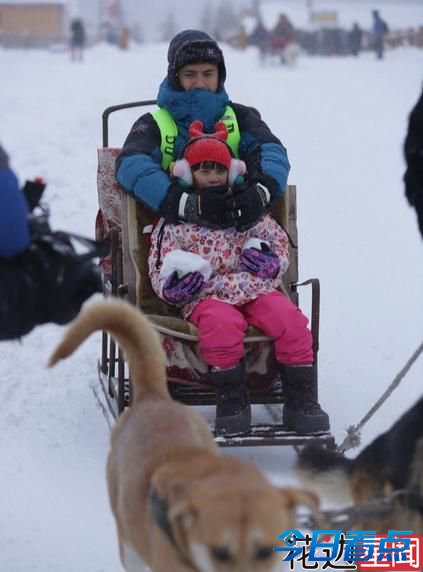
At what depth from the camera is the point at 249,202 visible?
16.1 ft

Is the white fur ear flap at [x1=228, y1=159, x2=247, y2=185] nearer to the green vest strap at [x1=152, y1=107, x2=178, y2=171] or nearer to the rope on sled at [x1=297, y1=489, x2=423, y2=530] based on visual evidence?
the green vest strap at [x1=152, y1=107, x2=178, y2=171]

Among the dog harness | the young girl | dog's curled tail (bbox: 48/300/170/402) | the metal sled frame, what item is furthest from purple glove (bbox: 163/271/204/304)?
the dog harness

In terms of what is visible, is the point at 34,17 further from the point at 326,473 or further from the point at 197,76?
the point at 326,473

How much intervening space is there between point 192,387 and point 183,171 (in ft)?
3.78

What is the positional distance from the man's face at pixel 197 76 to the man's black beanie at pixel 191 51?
2cm

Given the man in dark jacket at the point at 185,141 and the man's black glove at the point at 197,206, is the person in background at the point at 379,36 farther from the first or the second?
the man's black glove at the point at 197,206

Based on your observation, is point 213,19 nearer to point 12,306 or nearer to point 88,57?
point 88,57

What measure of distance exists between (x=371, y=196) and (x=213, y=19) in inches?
3360

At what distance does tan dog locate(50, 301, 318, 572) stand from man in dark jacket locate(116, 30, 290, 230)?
161cm

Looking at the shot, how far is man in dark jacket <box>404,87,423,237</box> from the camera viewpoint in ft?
10.8

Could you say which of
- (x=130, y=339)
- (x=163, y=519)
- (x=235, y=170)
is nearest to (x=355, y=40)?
(x=235, y=170)

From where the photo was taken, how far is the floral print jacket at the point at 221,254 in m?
4.88

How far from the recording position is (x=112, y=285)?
556 centimetres

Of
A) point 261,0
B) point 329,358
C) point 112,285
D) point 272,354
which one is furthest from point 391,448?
point 261,0
